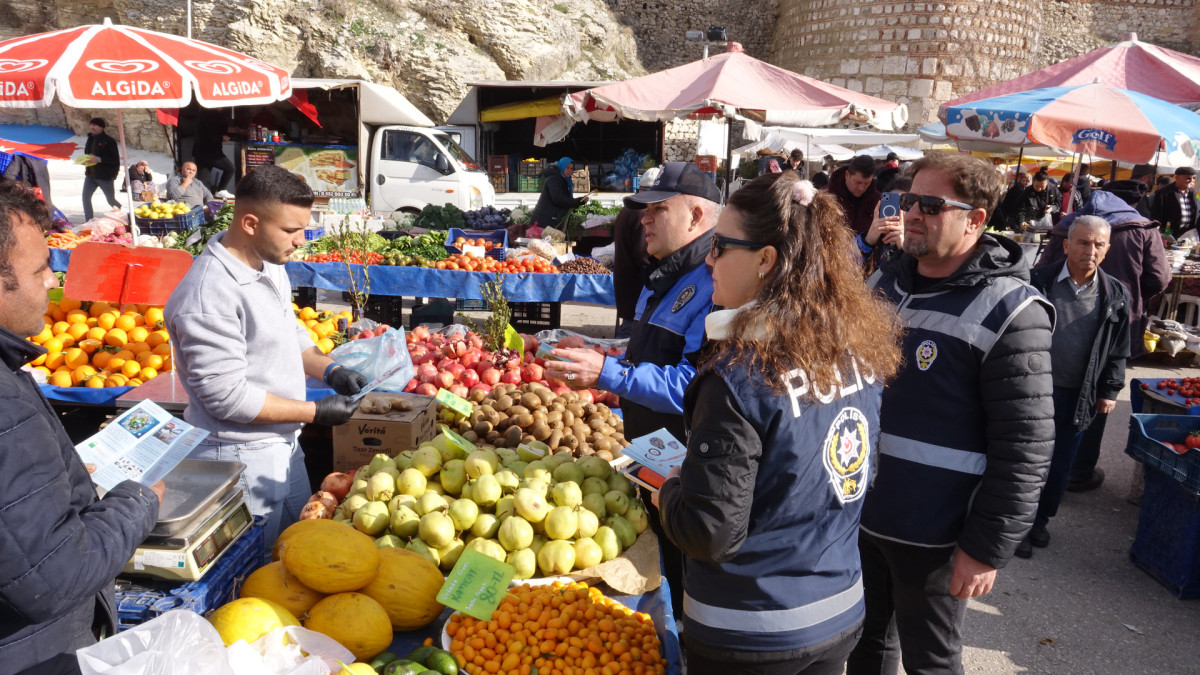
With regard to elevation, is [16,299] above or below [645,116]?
below

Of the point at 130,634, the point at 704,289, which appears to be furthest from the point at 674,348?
the point at 130,634

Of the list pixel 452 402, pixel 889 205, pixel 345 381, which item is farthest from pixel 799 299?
pixel 889 205

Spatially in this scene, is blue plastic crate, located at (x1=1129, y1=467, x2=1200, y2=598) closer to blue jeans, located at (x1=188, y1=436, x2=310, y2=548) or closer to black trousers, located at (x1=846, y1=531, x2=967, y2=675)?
black trousers, located at (x1=846, y1=531, x2=967, y2=675)

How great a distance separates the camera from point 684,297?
280 cm

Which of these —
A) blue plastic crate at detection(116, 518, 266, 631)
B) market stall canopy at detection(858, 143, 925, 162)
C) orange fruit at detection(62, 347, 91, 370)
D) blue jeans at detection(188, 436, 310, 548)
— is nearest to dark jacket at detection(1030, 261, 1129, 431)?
blue jeans at detection(188, 436, 310, 548)

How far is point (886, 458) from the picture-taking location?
2449 millimetres

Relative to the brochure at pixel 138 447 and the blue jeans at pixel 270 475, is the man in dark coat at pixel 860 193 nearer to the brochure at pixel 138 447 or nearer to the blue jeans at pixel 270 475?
the blue jeans at pixel 270 475

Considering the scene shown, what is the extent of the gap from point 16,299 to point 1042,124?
733cm

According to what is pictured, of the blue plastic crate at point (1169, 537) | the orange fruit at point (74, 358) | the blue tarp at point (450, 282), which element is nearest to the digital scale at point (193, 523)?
the orange fruit at point (74, 358)

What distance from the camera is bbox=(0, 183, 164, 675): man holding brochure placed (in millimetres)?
1348

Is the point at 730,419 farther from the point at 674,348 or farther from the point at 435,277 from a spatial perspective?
the point at 435,277

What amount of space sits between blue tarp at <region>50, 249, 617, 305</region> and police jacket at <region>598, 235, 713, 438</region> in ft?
13.0

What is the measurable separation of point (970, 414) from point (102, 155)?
1530 cm

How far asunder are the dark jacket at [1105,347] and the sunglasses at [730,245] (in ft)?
11.4
